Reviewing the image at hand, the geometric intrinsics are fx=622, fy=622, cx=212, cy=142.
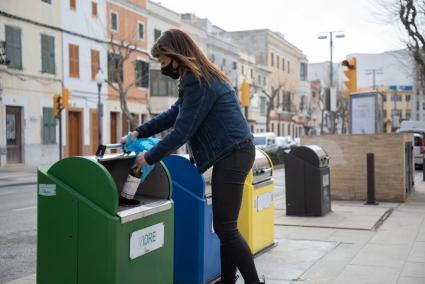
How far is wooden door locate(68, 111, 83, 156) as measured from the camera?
3164cm

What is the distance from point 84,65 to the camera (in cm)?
3284

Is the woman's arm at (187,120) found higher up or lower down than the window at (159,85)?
lower down

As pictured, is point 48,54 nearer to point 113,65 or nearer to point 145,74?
point 113,65

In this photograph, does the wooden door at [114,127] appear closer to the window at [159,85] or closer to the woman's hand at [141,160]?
the window at [159,85]

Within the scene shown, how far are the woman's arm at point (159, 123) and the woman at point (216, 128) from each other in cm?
37

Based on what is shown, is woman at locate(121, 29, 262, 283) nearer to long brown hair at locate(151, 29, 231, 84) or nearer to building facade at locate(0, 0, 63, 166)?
long brown hair at locate(151, 29, 231, 84)

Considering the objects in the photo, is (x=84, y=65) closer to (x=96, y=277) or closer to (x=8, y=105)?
(x=8, y=105)

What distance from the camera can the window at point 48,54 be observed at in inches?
1162

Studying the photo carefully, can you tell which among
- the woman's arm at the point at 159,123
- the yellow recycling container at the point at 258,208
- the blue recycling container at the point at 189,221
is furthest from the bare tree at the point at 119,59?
the woman's arm at the point at 159,123

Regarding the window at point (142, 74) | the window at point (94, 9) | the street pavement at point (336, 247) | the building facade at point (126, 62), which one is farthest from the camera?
the window at point (142, 74)

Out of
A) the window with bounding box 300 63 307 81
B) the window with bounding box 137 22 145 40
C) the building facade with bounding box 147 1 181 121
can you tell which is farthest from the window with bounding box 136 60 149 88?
the window with bounding box 300 63 307 81

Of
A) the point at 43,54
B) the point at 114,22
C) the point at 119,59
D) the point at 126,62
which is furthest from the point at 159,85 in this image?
the point at 43,54

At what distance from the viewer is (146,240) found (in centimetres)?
Answer: 400

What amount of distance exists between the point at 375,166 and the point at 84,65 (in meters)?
23.6
